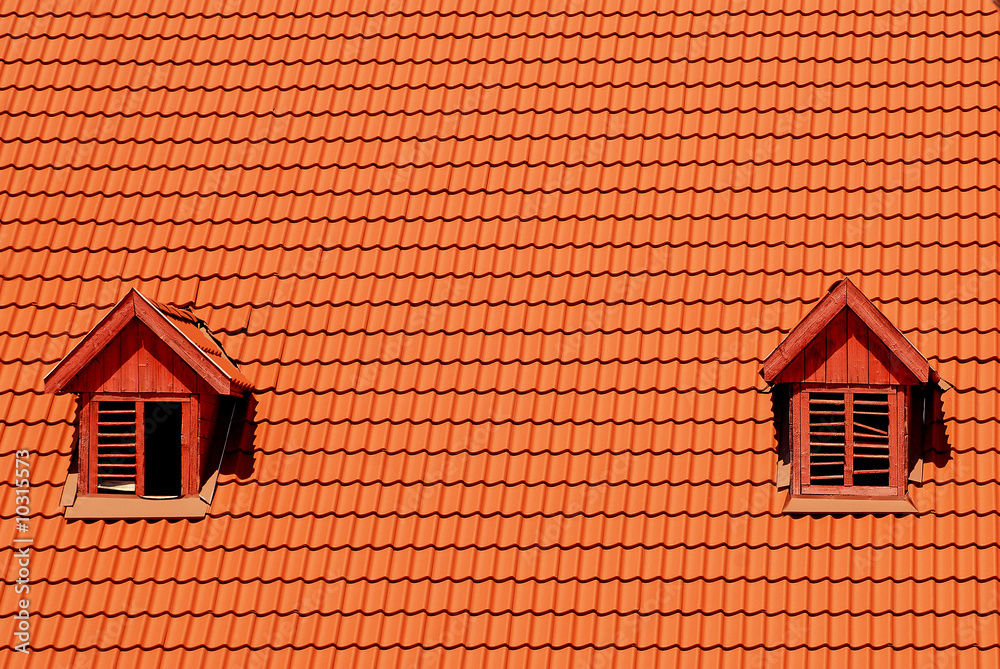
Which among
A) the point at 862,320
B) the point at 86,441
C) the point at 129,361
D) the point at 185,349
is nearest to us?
the point at 862,320

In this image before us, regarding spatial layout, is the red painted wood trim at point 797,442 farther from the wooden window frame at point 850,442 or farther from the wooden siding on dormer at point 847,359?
the wooden siding on dormer at point 847,359

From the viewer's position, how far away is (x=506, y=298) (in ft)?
29.8

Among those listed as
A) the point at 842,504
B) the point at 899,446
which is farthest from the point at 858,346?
the point at 842,504

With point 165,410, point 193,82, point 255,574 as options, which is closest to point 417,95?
point 193,82

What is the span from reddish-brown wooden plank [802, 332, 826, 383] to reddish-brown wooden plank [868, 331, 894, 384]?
312mm

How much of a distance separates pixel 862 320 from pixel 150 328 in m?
4.91

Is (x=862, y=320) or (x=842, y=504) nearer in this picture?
(x=862, y=320)

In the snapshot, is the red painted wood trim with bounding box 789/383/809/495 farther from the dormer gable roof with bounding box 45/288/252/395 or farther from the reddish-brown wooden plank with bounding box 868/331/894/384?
the dormer gable roof with bounding box 45/288/252/395

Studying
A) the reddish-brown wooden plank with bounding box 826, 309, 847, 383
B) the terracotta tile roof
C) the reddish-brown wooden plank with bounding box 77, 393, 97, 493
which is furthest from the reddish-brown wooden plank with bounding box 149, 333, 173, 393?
the reddish-brown wooden plank with bounding box 826, 309, 847, 383

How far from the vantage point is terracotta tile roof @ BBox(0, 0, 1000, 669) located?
7895mm

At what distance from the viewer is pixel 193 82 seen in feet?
34.1

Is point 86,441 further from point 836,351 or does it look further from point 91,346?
point 836,351

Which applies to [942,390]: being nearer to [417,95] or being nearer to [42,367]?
[417,95]

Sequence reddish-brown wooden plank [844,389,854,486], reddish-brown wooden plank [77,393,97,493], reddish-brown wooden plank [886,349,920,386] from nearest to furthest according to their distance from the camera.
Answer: reddish-brown wooden plank [886,349,920,386], reddish-brown wooden plank [844,389,854,486], reddish-brown wooden plank [77,393,97,493]
